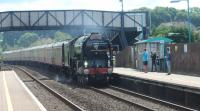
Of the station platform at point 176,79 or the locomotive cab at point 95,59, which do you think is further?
the locomotive cab at point 95,59

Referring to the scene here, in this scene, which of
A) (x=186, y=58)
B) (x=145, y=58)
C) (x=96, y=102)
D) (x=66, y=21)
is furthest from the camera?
(x=66, y=21)

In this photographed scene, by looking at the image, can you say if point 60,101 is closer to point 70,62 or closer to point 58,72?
point 70,62

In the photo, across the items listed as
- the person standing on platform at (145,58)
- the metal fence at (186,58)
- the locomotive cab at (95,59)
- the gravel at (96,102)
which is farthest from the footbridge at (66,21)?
the gravel at (96,102)

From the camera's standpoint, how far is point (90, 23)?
74.5 metres

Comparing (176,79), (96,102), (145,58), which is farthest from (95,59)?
(96,102)

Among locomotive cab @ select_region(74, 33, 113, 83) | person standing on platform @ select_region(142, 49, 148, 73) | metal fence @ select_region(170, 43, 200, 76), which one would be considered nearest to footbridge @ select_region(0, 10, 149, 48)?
person standing on platform @ select_region(142, 49, 148, 73)

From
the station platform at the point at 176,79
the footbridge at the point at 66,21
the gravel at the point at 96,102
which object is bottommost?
the gravel at the point at 96,102

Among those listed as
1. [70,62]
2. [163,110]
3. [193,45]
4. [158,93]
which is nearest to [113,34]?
[70,62]

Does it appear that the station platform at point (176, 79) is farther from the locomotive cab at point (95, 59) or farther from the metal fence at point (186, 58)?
the locomotive cab at point (95, 59)

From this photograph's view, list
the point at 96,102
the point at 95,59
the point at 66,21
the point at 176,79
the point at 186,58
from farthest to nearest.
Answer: the point at 66,21 → the point at 95,59 → the point at 186,58 → the point at 176,79 → the point at 96,102

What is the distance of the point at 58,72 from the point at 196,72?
20.9m

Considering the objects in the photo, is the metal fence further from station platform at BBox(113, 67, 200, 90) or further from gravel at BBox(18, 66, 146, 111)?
gravel at BBox(18, 66, 146, 111)

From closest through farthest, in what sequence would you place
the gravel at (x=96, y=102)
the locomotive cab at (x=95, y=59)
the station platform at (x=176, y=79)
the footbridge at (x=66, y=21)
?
the gravel at (x=96, y=102) < the station platform at (x=176, y=79) < the locomotive cab at (x=95, y=59) < the footbridge at (x=66, y=21)

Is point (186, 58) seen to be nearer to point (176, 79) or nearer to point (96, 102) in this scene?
point (176, 79)
